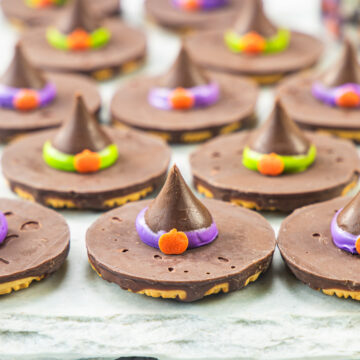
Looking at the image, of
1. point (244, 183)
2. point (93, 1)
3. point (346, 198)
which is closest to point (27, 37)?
point (93, 1)

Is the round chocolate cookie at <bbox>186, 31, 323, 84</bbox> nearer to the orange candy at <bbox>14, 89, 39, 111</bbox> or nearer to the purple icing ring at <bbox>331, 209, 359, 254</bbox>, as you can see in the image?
the orange candy at <bbox>14, 89, 39, 111</bbox>

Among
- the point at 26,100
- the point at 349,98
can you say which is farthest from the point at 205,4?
Answer: the point at 26,100

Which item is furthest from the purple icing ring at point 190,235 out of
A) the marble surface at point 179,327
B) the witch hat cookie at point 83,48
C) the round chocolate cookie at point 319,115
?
the witch hat cookie at point 83,48

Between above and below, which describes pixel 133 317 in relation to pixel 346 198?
below

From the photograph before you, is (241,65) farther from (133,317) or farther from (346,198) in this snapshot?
(133,317)

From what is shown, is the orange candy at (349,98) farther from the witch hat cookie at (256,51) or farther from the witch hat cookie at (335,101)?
the witch hat cookie at (256,51)

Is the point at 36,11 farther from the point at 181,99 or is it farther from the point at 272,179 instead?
the point at 272,179
